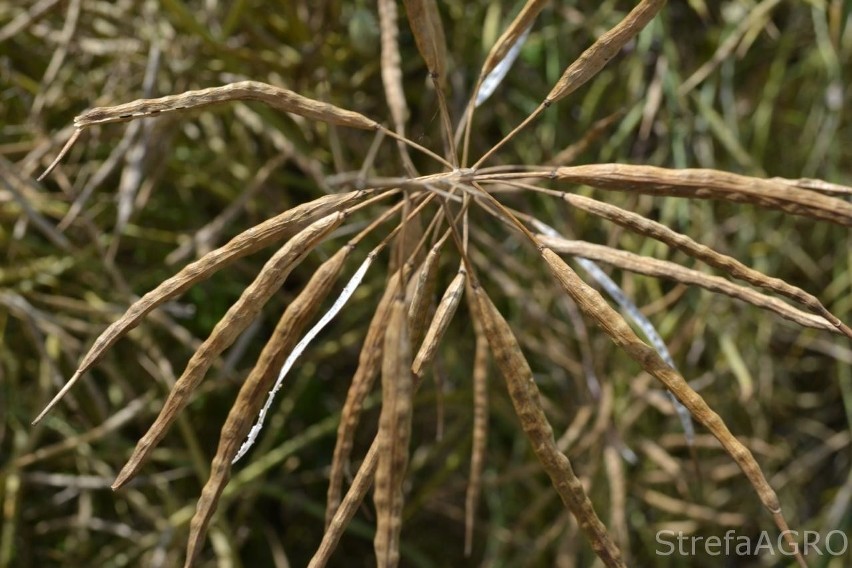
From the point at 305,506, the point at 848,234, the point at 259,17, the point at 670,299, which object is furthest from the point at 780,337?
the point at 259,17

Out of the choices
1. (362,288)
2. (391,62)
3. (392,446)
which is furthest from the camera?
(362,288)

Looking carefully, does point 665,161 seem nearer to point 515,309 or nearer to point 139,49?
point 515,309

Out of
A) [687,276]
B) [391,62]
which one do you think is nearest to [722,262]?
[687,276]

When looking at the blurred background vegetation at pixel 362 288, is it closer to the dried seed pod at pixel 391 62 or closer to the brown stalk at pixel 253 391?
the dried seed pod at pixel 391 62

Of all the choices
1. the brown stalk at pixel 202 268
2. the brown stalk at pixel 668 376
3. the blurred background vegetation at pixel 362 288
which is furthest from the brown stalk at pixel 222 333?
the blurred background vegetation at pixel 362 288

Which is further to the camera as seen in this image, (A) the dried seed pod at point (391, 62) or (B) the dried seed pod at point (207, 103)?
(A) the dried seed pod at point (391, 62)

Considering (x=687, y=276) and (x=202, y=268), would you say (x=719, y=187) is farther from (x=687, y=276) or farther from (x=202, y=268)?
(x=202, y=268)

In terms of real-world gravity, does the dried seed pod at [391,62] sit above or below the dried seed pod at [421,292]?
above
